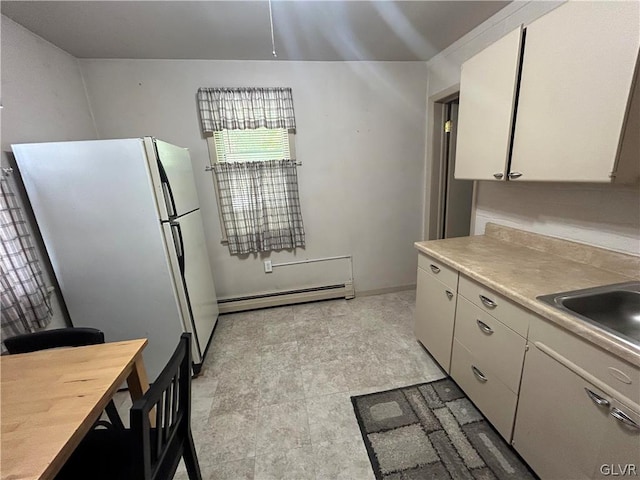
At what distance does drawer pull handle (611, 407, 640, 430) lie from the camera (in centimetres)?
80

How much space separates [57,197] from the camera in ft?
4.99

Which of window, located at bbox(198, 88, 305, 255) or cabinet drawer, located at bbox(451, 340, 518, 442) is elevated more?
window, located at bbox(198, 88, 305, 255)

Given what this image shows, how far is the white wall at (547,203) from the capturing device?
125 centimetres

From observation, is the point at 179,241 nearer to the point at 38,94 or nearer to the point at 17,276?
the point at 17,276

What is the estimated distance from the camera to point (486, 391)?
139cm

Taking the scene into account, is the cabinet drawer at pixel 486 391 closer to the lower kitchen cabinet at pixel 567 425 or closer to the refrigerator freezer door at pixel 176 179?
the lower kitchen cabinet at pixel 567 425

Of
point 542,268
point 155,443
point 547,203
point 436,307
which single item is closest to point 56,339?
point 155,443

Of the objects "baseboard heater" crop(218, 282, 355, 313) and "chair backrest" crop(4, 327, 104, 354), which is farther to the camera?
"baseboard heater" crop(218, 282, 355, 313)

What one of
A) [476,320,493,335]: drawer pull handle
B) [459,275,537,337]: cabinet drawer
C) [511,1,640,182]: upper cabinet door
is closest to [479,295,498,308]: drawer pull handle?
[459,275,537,337]: cabinet drawer

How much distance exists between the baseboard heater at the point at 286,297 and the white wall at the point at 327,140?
0.25 feet

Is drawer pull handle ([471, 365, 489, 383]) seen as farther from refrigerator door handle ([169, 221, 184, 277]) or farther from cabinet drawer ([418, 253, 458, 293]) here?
refrigerator door handle ([169, 221, 184, 277])

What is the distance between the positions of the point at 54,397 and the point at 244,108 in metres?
2.26

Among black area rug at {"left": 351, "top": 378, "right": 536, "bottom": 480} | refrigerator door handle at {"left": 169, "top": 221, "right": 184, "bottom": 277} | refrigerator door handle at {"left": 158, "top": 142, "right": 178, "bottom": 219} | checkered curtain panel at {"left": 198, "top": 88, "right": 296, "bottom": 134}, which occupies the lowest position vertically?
black area rug at {"left": 351, "top": 378, "right": 536, "bottom": 480}

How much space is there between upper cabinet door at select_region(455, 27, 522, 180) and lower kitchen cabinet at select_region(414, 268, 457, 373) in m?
0.74
